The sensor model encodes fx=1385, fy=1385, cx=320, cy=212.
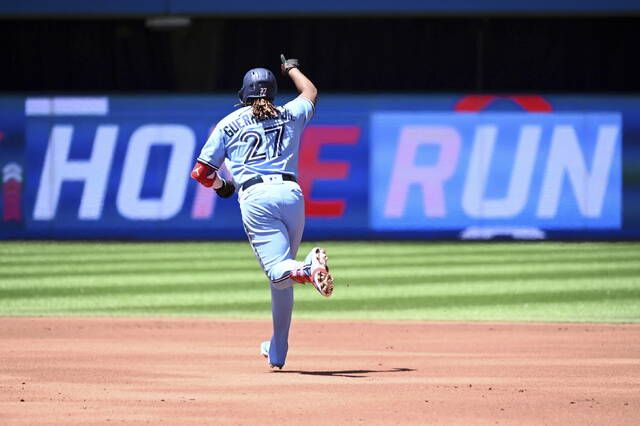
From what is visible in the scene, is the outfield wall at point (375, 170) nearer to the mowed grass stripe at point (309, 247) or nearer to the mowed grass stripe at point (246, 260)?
the mowed grass stripe at point (309, 247)

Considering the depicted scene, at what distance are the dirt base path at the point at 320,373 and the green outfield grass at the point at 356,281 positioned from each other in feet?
3.91

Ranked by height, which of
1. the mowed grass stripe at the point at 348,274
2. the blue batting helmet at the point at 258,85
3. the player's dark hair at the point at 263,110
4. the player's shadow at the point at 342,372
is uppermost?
the blue batting helmet at the point at 258,85

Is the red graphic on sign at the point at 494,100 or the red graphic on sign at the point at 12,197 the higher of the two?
the red graphic on sign at the point at 494,100

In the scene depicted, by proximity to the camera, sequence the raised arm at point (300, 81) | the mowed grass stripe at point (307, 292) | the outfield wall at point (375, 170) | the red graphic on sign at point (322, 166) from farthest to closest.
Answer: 1. the red graphic on sign at point (322, 166)
2. the outfield wall at point (375, 170)
3. the mowed grass stripe at point (307, 292)
4. the raised arm at point (300, 81)

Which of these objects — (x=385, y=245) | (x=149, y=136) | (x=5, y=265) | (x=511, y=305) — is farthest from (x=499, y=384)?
(x=149, y=136)

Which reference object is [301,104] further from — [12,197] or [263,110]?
[12,197]

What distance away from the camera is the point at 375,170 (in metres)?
21.5

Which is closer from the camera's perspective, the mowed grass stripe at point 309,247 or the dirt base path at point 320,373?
the dirt base path at point 320,373

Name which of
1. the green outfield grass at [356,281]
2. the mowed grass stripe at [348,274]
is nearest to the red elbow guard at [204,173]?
the green outfield grass at [356,281]

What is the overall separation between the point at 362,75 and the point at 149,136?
439cm

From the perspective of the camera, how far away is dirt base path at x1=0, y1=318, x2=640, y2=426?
724 centimetres

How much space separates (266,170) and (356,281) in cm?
777

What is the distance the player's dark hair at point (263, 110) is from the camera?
8.67 meters

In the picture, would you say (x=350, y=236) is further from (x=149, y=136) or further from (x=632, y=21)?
(x=632, y=21)
